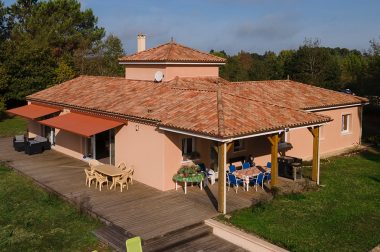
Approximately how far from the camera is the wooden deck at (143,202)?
15.9 m

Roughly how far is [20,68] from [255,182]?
4087 cm

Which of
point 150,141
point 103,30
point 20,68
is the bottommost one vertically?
point 150,141

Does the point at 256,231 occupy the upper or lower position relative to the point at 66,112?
lower

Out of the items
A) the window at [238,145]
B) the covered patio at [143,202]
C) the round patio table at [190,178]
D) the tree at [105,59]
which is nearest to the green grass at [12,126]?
the tree at [105,59]

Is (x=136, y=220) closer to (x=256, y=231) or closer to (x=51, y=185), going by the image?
(x=256, y=231)

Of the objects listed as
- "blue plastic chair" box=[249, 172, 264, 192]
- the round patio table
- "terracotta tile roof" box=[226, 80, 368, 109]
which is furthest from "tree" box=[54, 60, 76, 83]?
"blue plastic chair" box=[249, 172, 264, 192]

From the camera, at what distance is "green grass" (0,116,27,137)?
41.1m

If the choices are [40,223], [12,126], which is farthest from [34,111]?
[40,223]

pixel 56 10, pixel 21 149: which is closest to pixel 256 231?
pixel 21 149

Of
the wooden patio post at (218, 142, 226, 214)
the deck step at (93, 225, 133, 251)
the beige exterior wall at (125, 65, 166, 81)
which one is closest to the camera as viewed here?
the deck step at (93, 225, 133, 251)

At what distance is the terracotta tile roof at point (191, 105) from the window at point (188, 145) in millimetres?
1705

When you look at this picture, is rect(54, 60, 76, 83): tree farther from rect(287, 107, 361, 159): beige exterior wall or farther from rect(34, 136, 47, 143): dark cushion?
rect(287, 107, 361, 159): beige exterior wall

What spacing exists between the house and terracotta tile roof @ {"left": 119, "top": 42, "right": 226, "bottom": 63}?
0.10 metres

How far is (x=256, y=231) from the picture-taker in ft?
49.8
